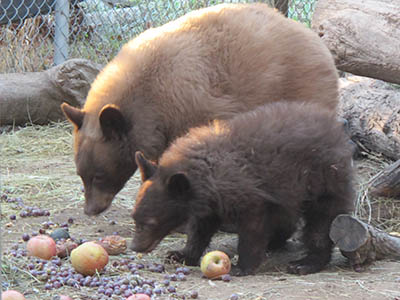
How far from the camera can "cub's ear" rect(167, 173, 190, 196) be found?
15.1ft

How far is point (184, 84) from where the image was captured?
552cm

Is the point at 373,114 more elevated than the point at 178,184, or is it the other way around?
the point at 178,184

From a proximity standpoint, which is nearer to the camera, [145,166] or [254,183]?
[254,183]

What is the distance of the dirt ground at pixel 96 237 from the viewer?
4188mm

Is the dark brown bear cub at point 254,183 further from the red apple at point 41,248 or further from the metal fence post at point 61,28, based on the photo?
the metal fence post at point 61,28

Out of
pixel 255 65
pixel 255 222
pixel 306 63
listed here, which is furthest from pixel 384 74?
pixel 255 222

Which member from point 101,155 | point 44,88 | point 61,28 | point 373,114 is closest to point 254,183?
point 101,155

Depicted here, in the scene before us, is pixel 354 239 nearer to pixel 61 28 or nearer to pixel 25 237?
pixel 25 237

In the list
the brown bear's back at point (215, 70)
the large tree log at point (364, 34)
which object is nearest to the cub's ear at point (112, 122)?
the brown bear's back at point (215, 70)

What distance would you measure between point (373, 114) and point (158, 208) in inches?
149

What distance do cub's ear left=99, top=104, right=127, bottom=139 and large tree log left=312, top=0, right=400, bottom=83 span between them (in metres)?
2.39

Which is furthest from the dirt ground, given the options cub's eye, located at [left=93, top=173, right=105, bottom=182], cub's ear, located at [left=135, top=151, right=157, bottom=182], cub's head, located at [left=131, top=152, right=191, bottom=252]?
cub's ear, located at [left=135, top=151, right=157, bottom=182]

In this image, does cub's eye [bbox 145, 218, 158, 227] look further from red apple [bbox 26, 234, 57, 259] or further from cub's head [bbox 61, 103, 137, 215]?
cub's head [bbox 61, 103, 137, 215]

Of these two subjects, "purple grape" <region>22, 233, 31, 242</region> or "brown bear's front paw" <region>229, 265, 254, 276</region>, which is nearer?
"brown bear's front paw" <region>229, 265, 254, 276</region>
